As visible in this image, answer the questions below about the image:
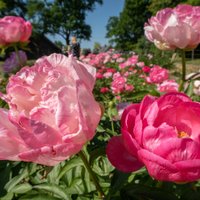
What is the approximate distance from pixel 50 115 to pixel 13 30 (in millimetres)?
1328

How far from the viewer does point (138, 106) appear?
0.62m

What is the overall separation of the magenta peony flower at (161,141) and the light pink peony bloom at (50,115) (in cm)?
6

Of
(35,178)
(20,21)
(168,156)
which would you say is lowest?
(35,178)

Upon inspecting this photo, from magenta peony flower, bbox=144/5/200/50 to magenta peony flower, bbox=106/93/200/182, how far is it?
1.59ft

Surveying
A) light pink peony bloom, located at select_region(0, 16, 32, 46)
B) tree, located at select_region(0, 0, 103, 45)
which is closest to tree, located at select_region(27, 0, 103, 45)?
tree, located at select_region(0, 0, 103, 45)

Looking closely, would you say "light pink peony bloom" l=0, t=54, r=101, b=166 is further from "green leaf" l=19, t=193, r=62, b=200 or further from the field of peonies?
"green leaf" l=19, t=193, r=62, b=200

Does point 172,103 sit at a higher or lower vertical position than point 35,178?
higher

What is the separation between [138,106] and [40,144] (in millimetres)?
185

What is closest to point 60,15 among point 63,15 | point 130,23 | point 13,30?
point 63,15

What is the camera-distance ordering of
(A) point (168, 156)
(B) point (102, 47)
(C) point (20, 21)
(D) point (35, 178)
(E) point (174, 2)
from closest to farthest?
(A) point (168, 156) < (D) point (35, 178) < (C) point (20, 21) < (B) point (102, 47) < (E) point (174, 2)

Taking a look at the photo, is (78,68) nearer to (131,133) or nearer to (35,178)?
(131,133)

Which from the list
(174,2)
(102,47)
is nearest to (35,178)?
(102,47)

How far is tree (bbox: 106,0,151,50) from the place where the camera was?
36.6 meters

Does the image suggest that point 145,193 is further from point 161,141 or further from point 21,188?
point 21,188
